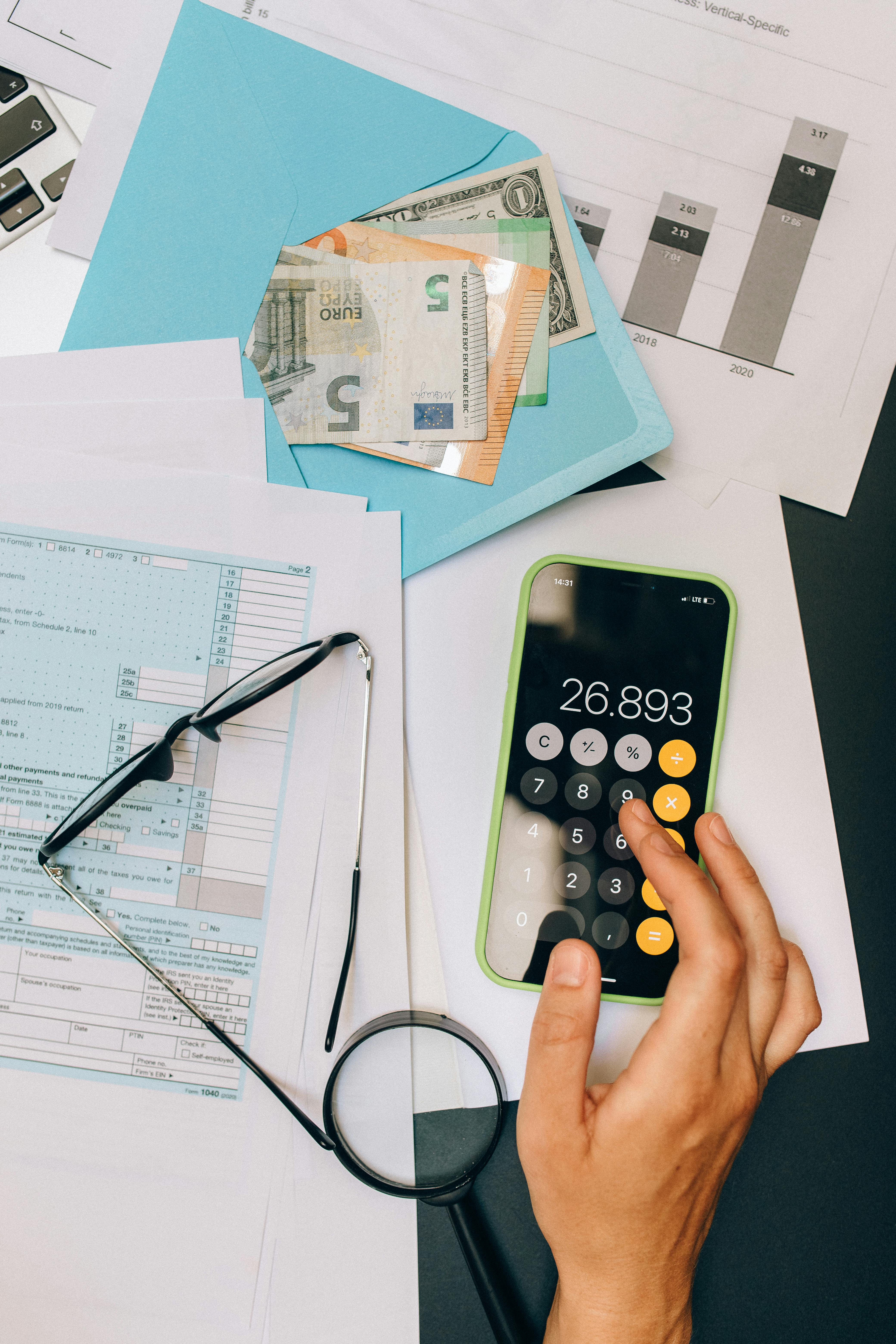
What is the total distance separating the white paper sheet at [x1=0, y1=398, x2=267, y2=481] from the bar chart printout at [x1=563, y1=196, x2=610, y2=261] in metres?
0.26

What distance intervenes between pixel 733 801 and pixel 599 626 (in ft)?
0.53

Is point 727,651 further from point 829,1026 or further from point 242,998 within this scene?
Result: point 242,998

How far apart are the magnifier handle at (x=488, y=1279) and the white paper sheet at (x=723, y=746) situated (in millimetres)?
102

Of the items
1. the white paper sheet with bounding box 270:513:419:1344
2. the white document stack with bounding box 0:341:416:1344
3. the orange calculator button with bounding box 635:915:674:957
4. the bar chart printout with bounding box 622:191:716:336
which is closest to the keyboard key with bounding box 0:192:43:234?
the white document stack with bounding box 0:341:416:1344

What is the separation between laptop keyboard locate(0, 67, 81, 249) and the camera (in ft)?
1.82

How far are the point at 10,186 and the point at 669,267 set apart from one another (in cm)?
46

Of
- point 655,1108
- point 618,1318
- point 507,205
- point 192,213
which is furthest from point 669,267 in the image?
point 618,1318

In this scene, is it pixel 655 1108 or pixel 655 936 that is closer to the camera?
pixel 655 1108

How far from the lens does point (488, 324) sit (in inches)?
22.1

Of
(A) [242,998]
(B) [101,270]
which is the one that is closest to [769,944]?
(A) [242,998]

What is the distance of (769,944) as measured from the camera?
1.73 ft

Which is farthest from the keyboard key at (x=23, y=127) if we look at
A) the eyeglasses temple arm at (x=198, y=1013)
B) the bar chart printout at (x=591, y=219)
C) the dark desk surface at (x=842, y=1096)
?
the dark desk surface at (x=842, y=1096)

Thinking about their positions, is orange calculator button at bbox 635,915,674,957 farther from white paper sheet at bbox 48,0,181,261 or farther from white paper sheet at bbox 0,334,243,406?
white paper sheet at bbox 48,0,181,261

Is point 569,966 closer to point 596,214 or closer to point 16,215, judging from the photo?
point 596,214
